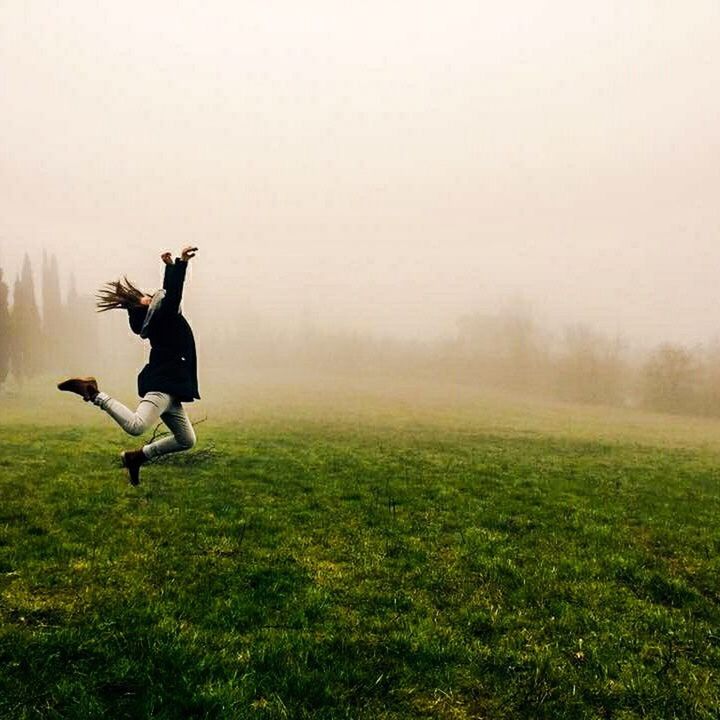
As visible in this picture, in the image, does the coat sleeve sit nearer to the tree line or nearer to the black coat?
the black coat

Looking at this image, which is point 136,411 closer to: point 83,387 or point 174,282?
point 83,387

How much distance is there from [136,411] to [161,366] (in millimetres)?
940

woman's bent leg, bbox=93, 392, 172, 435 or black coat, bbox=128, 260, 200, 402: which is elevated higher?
black coat, bbox=128, 260, 200, 402

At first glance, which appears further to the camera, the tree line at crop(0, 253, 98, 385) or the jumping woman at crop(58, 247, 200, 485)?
the tree line at crop(0, 253, 98, 385)

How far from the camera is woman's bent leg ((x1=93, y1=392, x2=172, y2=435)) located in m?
8.53

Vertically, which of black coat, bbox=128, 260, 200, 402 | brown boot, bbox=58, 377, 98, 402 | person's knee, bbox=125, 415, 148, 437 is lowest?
person's knee, bbox=125, 415, 148, 437

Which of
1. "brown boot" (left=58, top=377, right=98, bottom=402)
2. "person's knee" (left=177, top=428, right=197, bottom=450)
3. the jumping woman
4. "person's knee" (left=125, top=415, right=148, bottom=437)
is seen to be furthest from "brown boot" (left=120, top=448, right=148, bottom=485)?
"brown boot" (left=58, top=377, right=98, bottom=402)

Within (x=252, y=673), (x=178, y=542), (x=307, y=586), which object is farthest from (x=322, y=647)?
(x=178, y=542)

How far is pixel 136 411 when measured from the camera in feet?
29.0

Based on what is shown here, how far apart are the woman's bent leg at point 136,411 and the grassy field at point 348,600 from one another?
202 centimetres

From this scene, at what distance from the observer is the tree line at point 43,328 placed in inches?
2689

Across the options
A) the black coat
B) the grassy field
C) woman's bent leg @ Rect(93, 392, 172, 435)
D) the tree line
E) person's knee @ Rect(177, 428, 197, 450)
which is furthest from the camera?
the tree line

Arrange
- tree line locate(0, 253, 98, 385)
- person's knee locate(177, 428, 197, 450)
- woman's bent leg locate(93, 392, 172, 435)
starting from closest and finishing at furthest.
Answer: woman's bent leg locate(93, 392, 172, 435), person's knee locate(177, 428, 197, 450), tree line locate(0, 253, 98, 385)

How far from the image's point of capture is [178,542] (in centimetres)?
895
